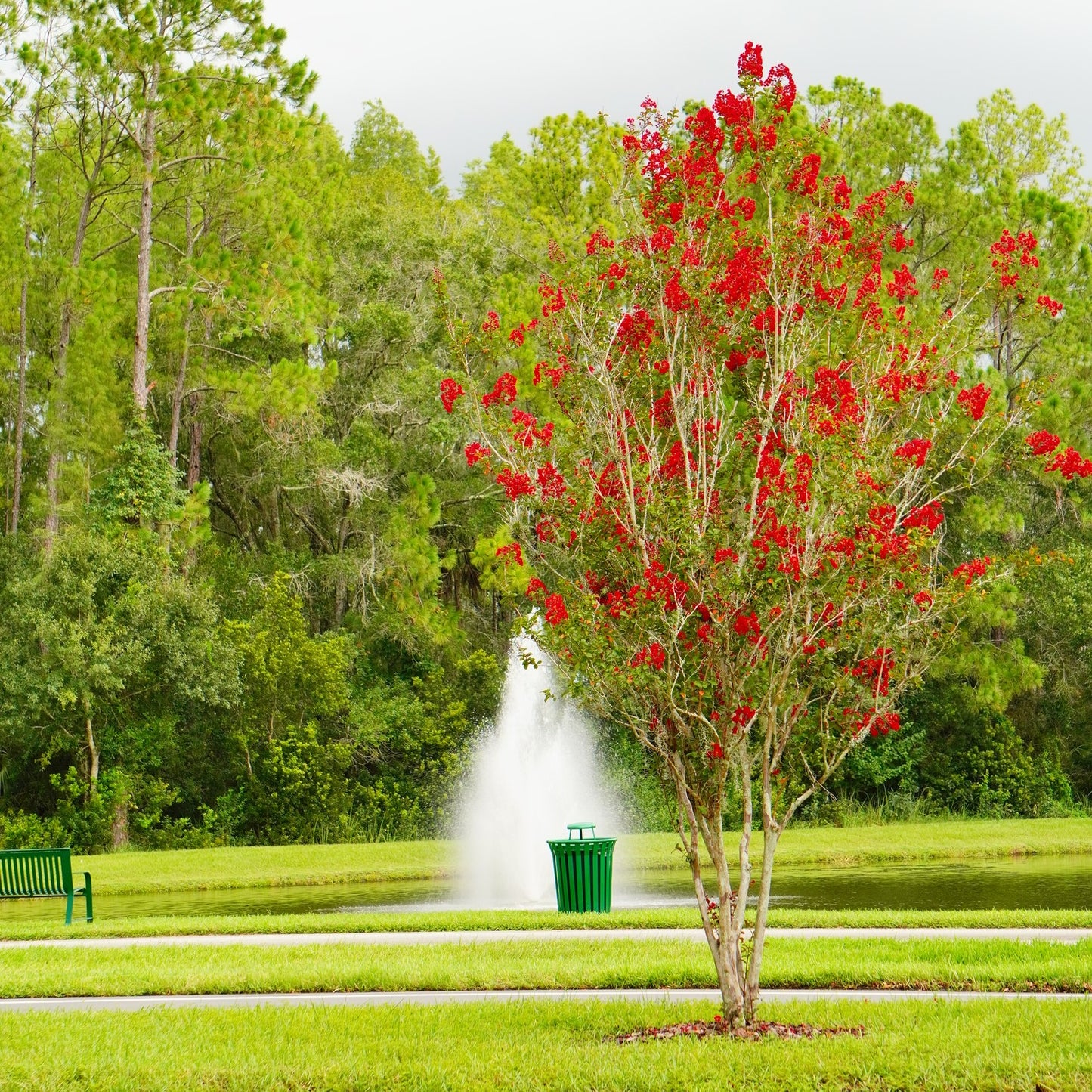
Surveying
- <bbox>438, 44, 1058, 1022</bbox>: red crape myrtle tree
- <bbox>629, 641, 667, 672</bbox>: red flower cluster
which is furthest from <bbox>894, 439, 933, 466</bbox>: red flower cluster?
<bbox>629, 641, 667, 672</bbox>: red flower cluster

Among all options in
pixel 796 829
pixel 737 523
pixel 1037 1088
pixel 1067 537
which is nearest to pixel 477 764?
pixel 796 829

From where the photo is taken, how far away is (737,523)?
7594mm

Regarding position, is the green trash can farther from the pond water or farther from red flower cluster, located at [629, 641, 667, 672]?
red flower cluster, located at [629, 641, 667, 672]

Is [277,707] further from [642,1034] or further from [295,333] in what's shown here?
[642,1034]

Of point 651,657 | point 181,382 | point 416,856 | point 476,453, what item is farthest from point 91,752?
point 651,657

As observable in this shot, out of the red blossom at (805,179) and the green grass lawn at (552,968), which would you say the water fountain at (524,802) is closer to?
the green grass lawn at (552,968)

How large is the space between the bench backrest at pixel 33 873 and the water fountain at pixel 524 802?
14.8ft

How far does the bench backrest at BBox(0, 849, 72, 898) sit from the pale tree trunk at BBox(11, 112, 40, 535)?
14349 millimetres

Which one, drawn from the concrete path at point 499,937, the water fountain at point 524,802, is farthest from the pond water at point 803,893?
the concrete path at point 499,937

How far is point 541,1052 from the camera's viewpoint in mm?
6641

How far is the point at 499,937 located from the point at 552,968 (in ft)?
7.34

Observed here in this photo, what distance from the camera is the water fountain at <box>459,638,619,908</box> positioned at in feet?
57.6

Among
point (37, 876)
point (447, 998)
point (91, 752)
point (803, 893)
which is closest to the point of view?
point (447, 998)

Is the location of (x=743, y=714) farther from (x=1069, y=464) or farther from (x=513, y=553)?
(x=1069, y=464)
